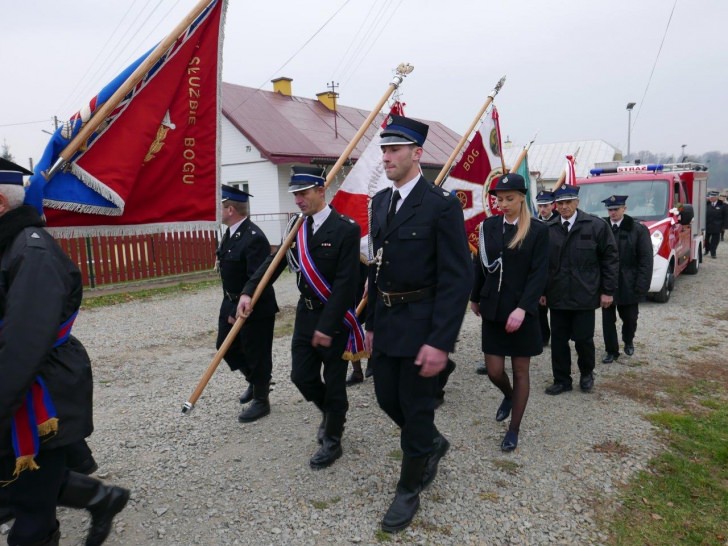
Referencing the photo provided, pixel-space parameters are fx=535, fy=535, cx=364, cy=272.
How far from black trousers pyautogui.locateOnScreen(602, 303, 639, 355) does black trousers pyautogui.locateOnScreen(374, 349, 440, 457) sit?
3626 millimetres

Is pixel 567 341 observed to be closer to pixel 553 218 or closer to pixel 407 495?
pixel 553 218

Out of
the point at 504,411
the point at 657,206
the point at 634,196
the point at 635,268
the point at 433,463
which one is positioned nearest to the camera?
the point at 433,463

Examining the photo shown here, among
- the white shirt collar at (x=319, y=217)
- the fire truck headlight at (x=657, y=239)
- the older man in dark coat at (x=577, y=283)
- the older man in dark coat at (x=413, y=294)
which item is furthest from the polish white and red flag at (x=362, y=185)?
the fire truck headlight at (x=657, y=239)

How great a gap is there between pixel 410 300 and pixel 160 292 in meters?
9.77

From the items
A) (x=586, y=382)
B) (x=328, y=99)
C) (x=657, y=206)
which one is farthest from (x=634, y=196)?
(x=328, y=99)

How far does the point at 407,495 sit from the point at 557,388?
2521 mm

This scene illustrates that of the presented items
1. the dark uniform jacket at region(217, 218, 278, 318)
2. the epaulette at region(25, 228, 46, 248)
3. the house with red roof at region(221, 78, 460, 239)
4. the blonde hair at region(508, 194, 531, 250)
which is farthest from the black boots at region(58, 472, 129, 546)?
the house with red roof at region(221, 78, 460, 239)

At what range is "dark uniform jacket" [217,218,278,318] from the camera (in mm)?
4379

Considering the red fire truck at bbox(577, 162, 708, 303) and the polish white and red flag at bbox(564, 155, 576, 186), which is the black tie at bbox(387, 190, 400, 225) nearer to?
the polish white and red flag at bbox(564, 155, 576, 186)

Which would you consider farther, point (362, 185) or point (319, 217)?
point (362, 185)

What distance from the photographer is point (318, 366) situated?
373 cm

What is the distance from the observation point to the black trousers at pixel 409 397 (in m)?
2.96

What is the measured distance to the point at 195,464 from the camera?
374 centimetres

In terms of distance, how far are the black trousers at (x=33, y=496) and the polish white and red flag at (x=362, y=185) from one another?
3260 millimetres
